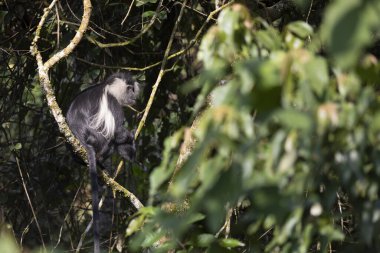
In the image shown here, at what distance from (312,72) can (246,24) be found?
33 centimetres

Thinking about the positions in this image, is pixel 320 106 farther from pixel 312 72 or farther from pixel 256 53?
pixel 256 53

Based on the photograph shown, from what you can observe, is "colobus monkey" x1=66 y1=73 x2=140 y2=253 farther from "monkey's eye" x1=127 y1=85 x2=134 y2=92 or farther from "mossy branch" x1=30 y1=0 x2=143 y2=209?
"mossy branch" x1=30 y1=0 x2=143 y2=209

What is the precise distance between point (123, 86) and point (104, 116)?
0.29m

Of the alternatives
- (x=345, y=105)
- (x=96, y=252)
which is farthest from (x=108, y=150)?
(x=345, y=105)

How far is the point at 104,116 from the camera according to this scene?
461 cm

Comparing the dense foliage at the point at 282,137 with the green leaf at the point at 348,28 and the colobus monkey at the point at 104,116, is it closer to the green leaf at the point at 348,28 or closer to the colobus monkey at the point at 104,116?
the green leaf at the point at 348,28

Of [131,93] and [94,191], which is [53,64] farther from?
[131,93]

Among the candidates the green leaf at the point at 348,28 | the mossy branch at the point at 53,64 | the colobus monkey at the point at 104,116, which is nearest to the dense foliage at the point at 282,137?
the green leaf at the point at 348,28

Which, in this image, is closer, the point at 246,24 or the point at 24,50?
the point at 246,24

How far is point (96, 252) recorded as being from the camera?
306cm

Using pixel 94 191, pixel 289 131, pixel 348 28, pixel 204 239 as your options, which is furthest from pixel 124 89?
pixel 348 28

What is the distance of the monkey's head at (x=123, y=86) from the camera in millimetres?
4457

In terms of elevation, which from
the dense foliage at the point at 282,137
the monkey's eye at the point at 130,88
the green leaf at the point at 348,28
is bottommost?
the monkey's eye at the point at 130,88

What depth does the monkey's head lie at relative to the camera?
4457 millimetres
